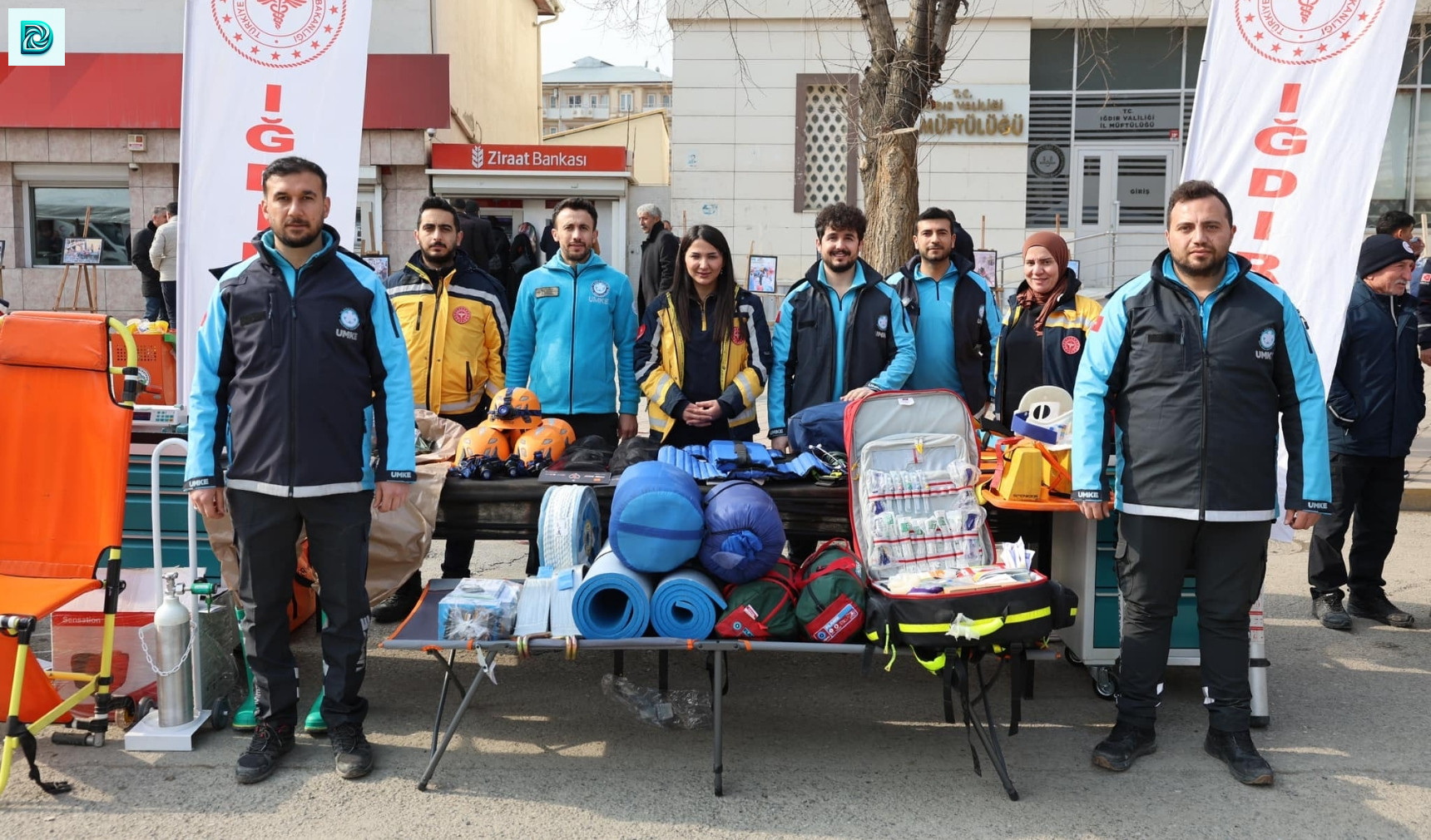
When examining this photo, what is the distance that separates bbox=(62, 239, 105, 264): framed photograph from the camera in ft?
58.3

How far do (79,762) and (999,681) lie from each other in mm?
3578

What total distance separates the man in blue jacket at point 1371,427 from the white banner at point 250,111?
16.4 ft

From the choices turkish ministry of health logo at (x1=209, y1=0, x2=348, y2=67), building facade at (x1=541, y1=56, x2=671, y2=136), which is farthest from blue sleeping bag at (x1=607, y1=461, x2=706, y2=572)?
building facade at (x1=541, y1=56, x2=671, y2=136)

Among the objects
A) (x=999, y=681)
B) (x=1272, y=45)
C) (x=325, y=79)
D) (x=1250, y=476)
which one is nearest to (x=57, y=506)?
(x=325, y=79)

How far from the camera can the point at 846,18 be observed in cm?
1738

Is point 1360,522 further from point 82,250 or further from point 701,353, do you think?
point 82,250

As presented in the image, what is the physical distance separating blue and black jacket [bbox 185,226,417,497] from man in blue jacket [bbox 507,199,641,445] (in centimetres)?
155

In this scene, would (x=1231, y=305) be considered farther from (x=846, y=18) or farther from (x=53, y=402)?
(x=846, y=18)

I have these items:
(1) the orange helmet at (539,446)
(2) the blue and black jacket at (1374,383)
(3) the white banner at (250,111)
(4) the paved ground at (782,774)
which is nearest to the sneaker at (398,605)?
(4) the paved ground at (782,774)

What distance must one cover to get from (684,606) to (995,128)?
1584cm

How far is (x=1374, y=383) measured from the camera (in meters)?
5.42

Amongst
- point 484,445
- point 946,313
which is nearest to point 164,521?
point 484,445

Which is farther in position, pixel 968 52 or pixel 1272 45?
pixel 968 52

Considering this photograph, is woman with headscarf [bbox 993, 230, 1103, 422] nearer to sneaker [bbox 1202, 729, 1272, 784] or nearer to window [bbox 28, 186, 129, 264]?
sneaker [bbox 1202, 729, 1272, 784]
